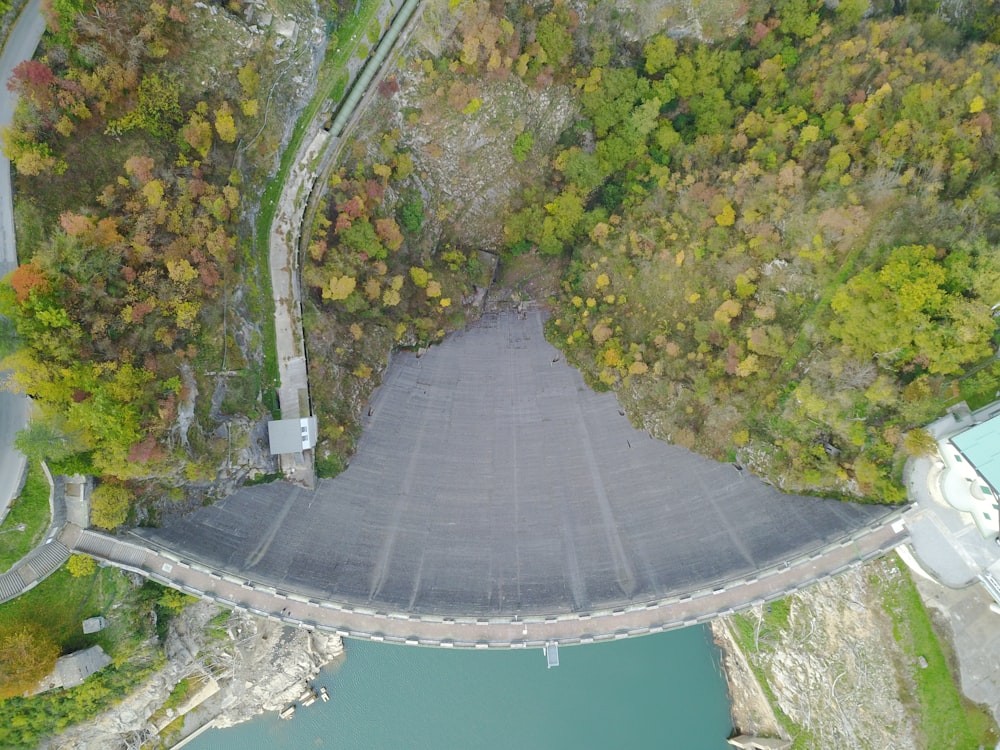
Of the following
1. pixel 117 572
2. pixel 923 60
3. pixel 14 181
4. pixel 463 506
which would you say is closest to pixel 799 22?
pixel 923 60

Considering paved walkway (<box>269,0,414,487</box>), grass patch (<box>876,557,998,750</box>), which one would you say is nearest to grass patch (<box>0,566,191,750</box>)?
paved walkway (<box>269,0,414,487</box>)

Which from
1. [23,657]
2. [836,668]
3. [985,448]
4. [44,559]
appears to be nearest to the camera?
[23,657]

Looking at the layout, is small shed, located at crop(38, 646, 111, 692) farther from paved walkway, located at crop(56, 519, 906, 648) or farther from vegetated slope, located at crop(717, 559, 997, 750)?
vegetated slope, located at crop(717, 559, 997, 750)

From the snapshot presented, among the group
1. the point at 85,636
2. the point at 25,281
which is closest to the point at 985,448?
the point at 25,281

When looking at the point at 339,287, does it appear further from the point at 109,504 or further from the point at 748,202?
the point at 748,202

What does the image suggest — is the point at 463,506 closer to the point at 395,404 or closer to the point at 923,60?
the point at 395,404

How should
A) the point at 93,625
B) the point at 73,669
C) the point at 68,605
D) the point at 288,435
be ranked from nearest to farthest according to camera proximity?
the point at 73,669, the point at 68,605, the point at 93,625, the point at 288,435
